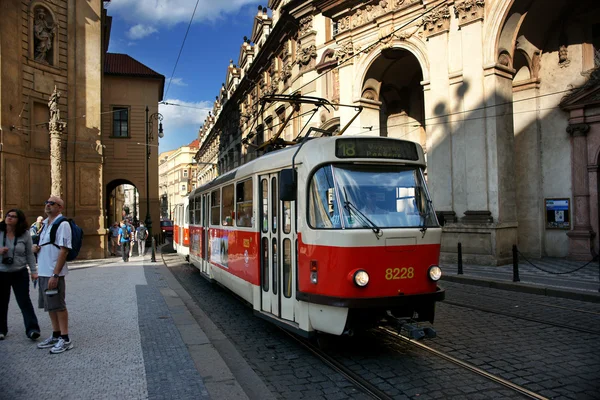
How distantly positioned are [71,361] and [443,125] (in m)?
14.9

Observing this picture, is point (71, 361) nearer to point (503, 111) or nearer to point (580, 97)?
point (503, 111)

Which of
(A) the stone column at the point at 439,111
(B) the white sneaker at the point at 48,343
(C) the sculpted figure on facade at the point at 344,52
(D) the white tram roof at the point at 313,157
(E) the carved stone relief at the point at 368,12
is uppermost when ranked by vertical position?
(E) the carved stone relief at the point at 368,12

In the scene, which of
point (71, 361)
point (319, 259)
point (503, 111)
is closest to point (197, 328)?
point (71, 361)

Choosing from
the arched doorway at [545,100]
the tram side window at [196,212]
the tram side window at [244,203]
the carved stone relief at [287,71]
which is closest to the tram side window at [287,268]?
the tram side window at [244,203]

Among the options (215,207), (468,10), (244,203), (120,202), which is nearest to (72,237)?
(244,203)

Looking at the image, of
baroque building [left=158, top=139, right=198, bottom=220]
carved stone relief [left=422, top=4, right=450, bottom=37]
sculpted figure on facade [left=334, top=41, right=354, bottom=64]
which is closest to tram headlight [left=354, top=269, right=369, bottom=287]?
carved stone relief [left=422, top=4, right=450, bottom=37]

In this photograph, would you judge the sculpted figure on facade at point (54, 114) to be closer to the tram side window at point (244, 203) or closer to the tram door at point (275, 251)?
the tram side window at point (244, 203)

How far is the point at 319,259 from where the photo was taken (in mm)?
5812

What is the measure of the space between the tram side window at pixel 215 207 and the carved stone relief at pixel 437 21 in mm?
11124

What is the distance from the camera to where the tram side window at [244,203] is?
8.00 meters

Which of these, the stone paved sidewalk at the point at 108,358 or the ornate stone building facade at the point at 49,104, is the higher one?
the ornate stone building facade at the point at 49,104

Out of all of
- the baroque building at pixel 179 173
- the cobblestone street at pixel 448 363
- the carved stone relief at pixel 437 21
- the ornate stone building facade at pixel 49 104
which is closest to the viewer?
the cobblestone street at pixel 448 363

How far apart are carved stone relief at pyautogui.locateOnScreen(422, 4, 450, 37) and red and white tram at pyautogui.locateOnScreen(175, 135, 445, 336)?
1244cm

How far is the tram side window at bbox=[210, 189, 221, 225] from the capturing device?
10633 mm
